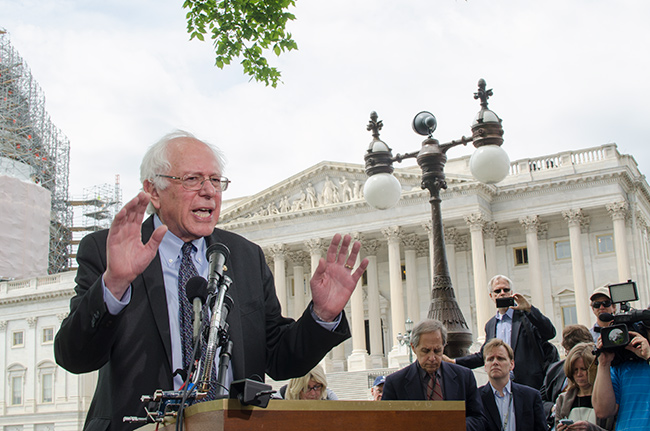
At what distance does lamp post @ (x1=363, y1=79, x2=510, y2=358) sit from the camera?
1050 centimetres

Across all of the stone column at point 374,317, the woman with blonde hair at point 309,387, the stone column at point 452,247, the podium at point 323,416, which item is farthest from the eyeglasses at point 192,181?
the stone column at point 374,317

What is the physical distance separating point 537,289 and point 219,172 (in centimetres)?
4285

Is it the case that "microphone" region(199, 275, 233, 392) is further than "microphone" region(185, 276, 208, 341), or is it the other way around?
"microphone" region(185, 276, 208, 341)

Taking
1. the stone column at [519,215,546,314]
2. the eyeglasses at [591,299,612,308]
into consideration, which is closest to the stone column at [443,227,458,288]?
the stone column at [519,215,546,314]

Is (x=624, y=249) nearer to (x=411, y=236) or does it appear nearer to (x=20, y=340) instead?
(x=411, y=236)

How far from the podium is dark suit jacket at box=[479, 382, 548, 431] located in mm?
4446

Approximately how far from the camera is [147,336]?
11.4ft

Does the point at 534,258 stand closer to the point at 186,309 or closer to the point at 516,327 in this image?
the point at 516,327

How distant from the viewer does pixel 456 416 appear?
8.45ft

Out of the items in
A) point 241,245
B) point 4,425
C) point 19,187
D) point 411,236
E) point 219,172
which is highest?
point 19,187

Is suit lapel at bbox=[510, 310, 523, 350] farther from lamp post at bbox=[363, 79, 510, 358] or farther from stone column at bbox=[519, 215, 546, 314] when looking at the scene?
stone column at bbox=[519, 215, 546, 314]

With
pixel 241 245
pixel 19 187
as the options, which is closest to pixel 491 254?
pixel 19 187

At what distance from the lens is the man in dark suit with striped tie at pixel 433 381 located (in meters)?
6.43

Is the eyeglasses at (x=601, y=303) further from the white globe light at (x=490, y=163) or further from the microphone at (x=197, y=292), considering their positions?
the microphone at (x=197, y=292)
